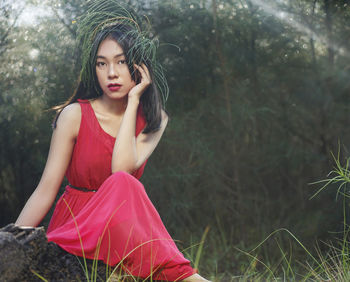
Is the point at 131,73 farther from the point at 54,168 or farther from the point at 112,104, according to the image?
the point at 54,168

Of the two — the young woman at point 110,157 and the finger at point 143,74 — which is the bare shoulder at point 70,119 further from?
the finger at point 143,74

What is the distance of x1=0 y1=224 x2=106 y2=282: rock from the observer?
142 centimetres

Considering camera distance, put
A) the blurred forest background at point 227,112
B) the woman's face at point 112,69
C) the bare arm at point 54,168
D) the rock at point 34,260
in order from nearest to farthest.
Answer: the rock at point 34,260
the bare arm at point 54,168
the woman's face at point 112,69
the blurred forest background at point 227,112

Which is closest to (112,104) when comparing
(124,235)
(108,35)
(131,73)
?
(131,73)

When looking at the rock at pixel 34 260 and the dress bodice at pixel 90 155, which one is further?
the dress bodice at pixel 90 155

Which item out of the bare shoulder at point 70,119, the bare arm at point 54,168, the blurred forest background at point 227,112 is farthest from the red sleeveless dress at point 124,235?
the blurred forest background at point 227,112

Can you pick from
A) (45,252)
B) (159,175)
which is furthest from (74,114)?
(159,175)

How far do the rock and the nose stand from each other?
0.74 m

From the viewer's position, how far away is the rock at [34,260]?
142cm

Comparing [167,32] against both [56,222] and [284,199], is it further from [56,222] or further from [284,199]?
[56,222]

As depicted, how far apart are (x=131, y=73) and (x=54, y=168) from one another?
514 mm

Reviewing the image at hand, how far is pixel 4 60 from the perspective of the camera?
10.6 feet

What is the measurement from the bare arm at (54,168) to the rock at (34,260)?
1.12ft

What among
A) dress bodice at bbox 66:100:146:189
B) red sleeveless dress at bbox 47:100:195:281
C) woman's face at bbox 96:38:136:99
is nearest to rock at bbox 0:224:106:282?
red sleeveless dress at bbox 47:100:195:281
